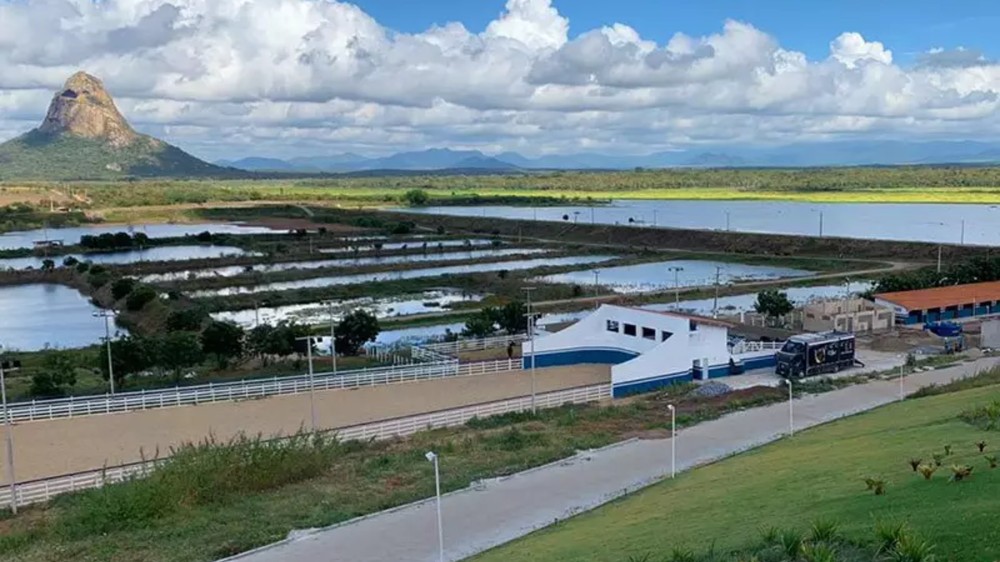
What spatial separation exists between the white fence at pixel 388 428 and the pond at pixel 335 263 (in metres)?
43.5

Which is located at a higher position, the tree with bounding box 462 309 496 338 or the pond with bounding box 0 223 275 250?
the pond with bounding box 0 223 275 250

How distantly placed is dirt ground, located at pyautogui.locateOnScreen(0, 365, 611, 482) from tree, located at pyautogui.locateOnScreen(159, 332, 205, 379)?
17.4 ft

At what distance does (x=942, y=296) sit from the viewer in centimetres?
4159

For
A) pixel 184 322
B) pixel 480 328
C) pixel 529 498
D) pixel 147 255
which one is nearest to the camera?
pixel 529 498

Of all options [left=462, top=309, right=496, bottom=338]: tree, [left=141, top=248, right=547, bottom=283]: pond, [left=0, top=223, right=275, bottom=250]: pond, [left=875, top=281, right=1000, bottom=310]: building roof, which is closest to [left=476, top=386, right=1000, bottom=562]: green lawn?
[left=462, top=309, right=496, bottom=338]: tree

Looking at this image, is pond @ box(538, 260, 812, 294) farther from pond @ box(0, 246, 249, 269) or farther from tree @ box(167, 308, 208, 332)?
pond @ box(0, 246, 249, 269)

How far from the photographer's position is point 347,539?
569 inches

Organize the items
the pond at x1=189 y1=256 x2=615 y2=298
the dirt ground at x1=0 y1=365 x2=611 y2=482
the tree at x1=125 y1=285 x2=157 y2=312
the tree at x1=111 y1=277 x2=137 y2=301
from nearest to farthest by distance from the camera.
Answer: the dirt ground at x1=0 y1=365 x2=611 y2=482 < the tree at x1=125 y1=285 x2=157 y2=312 < the tree at x1=111 y1=277 x2=137 y2=301 < the pond at x1=189 y1=256 x2=615 y2=298

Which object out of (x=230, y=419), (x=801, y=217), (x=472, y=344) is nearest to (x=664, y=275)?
(x=472, y=344)

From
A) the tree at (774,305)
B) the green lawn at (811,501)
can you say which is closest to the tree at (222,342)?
the green lawn at (811,501)

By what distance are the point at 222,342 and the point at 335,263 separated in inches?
1589

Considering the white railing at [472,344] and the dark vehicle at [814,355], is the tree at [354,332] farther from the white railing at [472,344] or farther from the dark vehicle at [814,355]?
the dark vehicle at [814,355]

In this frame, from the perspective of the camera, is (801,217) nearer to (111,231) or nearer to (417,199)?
(417,199)

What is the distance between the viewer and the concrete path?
45.7ft
